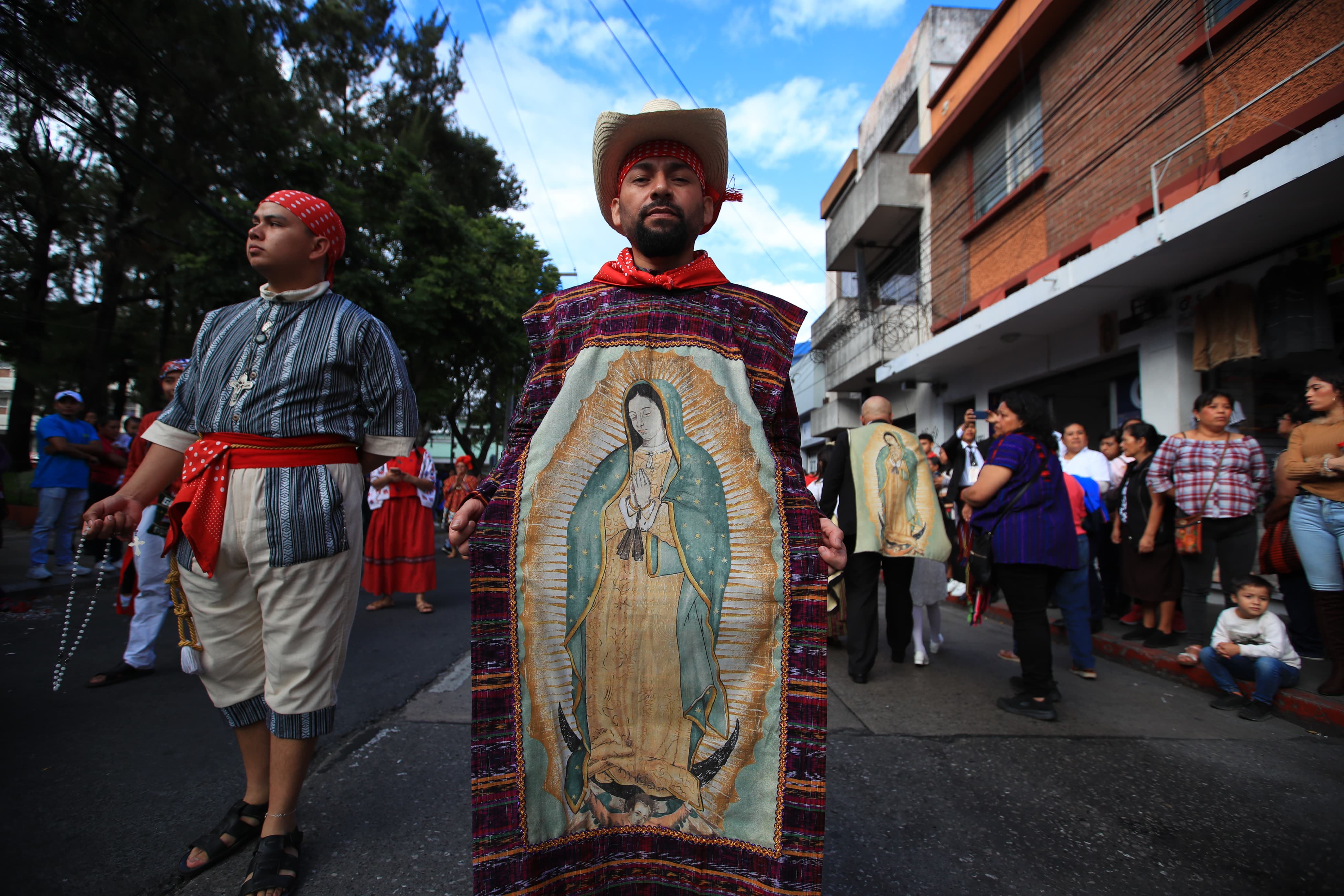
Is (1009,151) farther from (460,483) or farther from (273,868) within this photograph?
(273,868)

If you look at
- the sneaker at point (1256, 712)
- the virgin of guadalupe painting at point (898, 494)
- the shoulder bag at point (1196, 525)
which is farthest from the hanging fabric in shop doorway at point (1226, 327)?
the virgin of guadalupe painting at point (898, 494)

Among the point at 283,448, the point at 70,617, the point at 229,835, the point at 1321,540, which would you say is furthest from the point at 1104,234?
the point at 70,617

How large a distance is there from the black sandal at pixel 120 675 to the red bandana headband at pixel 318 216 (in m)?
2.80

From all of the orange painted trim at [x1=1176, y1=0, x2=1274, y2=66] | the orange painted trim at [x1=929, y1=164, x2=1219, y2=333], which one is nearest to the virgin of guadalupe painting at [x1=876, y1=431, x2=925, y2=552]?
the orange painted trim at [x1=929, y1=164, x2=1219, y2=333]

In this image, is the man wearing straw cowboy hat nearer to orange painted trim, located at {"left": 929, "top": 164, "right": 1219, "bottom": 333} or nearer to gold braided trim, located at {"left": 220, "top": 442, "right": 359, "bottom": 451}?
gold braided trim, located at {"left": 220, "top": 442, "right": 359, "bottom": 451}

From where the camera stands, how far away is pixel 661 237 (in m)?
1.53

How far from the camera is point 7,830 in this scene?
1982 millimetres

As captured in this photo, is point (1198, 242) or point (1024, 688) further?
point (1198, 242)

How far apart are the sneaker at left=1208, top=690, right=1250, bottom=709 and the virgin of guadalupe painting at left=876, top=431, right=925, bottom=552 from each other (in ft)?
5.86

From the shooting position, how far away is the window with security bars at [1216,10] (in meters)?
6.76

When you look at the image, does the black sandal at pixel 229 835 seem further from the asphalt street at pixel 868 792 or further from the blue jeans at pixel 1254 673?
the blue jeans at pixel 1254 673

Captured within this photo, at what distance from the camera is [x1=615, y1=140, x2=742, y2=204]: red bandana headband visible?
5.27ft

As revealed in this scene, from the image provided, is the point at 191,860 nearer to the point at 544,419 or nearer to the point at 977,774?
the point at 544,419

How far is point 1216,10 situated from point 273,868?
10.1 m
